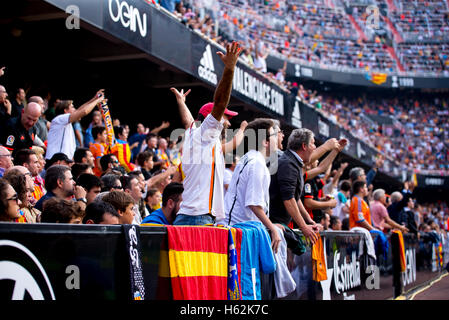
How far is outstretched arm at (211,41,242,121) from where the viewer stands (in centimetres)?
359

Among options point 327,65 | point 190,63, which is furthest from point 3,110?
point 327,65

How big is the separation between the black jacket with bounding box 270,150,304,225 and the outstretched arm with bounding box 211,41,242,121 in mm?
1419

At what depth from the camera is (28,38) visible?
9500 millimetres

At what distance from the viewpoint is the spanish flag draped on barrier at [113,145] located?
7.32 meters

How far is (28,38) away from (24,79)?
2.53 ft

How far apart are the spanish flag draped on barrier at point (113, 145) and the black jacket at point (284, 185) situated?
3.05 m

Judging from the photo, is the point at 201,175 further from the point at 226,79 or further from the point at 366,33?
the point at 366,33

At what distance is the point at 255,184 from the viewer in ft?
14.3

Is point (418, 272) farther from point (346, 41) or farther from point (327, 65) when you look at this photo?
point (346, 41)

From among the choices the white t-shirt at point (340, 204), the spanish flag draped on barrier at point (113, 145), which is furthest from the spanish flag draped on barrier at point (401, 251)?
the spanish flag draped on barrier at point (113, 145)

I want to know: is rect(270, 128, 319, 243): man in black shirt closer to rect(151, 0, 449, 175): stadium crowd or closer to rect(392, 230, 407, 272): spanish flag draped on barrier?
rect(392, 230, 407, 272): spanish flag draped on barrier

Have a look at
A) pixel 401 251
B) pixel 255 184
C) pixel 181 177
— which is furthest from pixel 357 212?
pixel 255 184

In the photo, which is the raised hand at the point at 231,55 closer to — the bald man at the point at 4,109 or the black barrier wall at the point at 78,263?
the black barrier wall at the point at 78,263

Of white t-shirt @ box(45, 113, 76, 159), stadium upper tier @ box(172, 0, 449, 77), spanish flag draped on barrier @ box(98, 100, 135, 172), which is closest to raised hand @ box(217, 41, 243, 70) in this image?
white t-shirt @ box(45, 113, 76, 159)
